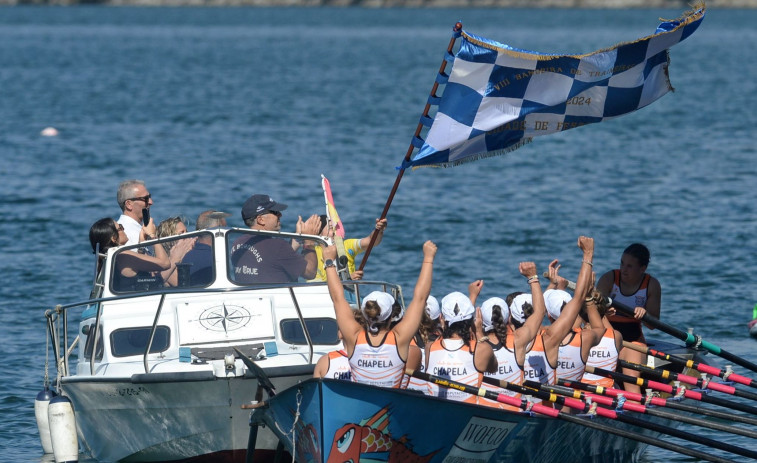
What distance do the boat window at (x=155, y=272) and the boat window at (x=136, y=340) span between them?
563mm

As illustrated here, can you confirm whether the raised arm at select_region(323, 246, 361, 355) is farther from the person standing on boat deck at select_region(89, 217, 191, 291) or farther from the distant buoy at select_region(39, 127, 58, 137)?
the distant buoy at select_region(39, 127, 58, 137)

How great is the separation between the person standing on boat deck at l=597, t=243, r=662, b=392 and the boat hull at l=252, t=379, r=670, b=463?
277 cm

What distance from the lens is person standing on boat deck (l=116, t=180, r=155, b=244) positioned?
1413cm

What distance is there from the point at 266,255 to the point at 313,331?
3.34 feet

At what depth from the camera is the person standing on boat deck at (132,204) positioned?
1413 centimetres

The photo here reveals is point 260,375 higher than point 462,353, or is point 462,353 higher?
point 462,353

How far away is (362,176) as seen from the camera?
34.1m

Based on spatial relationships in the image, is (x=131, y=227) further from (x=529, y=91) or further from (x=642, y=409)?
(x=642, y=409)

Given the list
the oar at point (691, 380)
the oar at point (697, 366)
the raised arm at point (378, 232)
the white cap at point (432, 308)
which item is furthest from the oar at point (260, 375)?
the oar at point (697, 366)

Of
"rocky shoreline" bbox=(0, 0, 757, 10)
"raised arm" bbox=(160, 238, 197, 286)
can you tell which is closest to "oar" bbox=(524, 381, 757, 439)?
"raised arm" bbox=(160, 238, 197, 286)

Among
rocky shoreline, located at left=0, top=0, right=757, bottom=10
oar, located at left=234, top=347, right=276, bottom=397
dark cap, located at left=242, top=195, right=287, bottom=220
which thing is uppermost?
rocky shoreline, located at left=0, top=0, right=757, bottom=10

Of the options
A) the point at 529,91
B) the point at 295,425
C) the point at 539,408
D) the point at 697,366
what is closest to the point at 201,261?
the point at 295,425

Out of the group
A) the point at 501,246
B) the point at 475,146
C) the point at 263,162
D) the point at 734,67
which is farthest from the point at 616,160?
the point at 734,67

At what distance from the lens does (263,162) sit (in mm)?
37281
